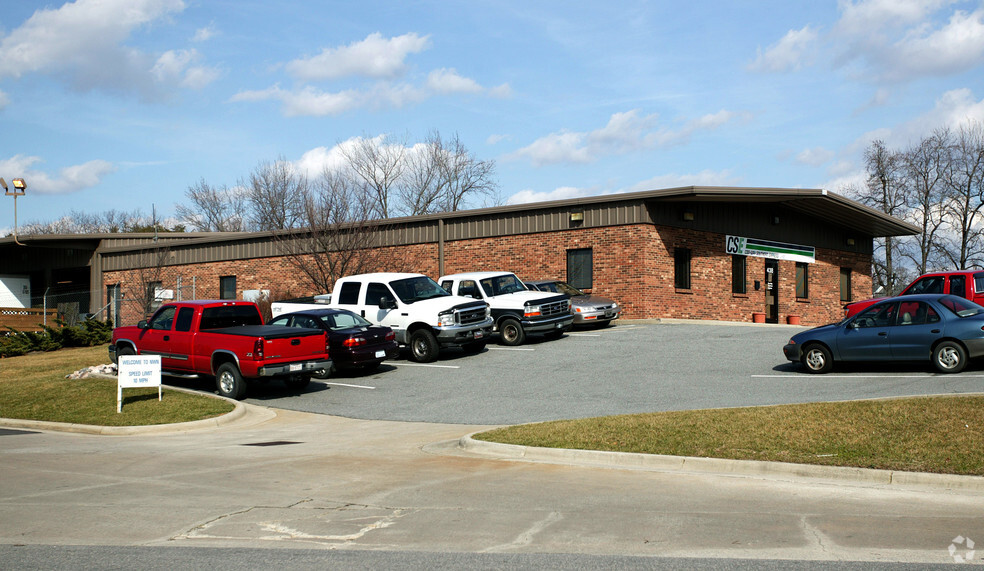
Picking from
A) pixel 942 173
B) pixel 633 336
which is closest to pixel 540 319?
pixel 633 336

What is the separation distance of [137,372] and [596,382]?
29.2 feet

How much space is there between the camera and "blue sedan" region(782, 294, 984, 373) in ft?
47.3

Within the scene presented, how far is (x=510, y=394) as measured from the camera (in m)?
16.1

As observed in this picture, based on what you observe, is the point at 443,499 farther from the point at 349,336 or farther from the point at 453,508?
the point at 349,336

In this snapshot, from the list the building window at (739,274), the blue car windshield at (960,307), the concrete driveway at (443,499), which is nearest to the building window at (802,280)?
the building window at (739,274)

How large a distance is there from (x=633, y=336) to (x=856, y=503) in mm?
15217

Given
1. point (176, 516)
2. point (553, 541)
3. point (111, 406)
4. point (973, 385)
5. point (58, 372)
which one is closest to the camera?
point (553, 541)

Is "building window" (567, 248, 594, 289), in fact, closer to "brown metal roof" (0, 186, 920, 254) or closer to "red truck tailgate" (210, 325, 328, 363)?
"brown metal roof" (0, 186, 920, 254)

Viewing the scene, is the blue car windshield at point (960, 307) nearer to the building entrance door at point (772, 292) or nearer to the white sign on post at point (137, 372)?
the white sign on post at point (137, 372)

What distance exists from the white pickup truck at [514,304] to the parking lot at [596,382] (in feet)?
1.65

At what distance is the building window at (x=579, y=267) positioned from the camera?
94.4ft

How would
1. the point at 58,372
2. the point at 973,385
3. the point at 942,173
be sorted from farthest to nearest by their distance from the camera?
the point at 942,173 < the point at 58,372 < the point at 973,385

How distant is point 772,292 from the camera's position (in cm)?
3353

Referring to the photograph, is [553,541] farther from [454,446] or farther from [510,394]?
[510,394]
